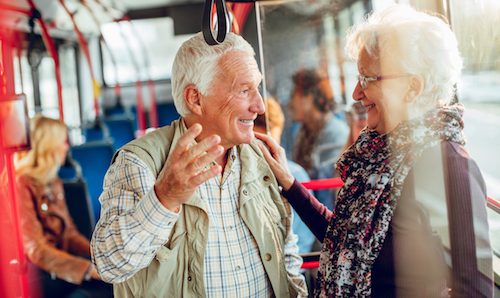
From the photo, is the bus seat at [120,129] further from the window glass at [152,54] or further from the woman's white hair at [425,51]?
the woman's white hair at [425,51]

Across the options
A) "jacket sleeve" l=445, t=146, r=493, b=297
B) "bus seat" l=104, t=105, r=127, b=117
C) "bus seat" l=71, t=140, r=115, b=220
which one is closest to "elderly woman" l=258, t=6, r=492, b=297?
"jacket sleeve" l=445, t=146, r=493, b=297

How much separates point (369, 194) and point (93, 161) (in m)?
3.85

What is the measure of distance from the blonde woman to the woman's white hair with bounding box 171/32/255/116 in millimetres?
1761

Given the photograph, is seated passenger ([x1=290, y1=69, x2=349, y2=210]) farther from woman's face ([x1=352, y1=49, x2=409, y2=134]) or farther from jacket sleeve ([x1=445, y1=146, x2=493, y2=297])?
jacket sleeve ([x1=445, y1=146, x2=493, y2=297])

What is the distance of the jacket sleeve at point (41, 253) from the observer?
3533 millimetres

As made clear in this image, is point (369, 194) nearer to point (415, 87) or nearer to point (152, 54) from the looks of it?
point (415, 87)

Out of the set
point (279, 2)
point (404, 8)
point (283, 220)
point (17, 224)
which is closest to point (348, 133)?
point (279, 2)

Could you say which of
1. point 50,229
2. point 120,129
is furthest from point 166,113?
point 50,229

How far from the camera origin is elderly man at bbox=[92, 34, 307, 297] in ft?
5.40

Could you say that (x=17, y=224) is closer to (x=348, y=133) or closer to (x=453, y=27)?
(x=453, y=27)

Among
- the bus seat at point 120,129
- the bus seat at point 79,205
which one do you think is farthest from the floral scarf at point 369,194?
the bus seat at point 120,129

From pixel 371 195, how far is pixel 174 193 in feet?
1.76

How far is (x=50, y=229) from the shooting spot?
3.73m

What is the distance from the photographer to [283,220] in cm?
203
